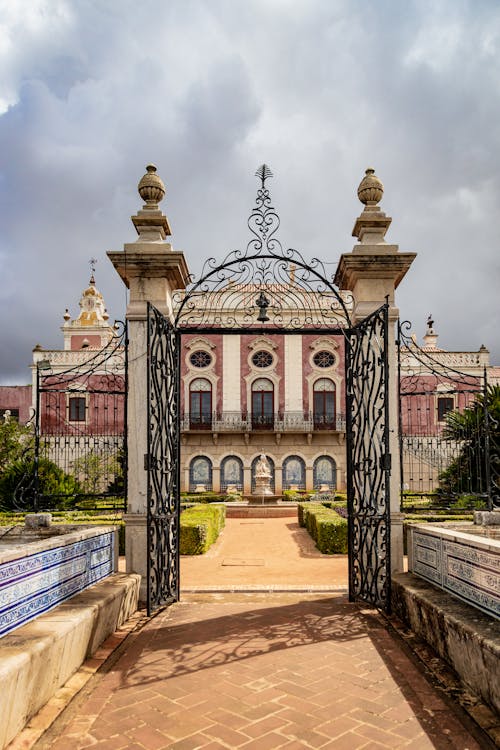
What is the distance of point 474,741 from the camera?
304 cm

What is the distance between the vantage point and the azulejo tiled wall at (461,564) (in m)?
3.87

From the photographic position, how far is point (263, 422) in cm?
Answer: 2906

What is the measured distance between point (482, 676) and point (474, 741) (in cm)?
47

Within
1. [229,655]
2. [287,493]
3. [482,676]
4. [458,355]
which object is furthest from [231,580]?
[458,355]

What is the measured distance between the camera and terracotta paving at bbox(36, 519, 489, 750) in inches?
123

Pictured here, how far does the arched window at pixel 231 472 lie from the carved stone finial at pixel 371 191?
22773 mm

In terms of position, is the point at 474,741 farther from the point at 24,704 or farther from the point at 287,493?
the point at 287,493

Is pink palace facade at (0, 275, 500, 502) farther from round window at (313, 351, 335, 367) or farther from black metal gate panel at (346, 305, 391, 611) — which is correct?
black metal gate panel at (346, 305, 391, 611)

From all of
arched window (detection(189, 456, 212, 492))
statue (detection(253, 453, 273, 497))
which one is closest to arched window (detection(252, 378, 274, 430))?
arched window (detection(189, 456, 212, 492))

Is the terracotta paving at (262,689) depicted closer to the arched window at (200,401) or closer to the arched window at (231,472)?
the arched window at (231,472)

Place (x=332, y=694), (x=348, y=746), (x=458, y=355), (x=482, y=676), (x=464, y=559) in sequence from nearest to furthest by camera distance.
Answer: (x=348, y=746), (x=482, y=676), (x=332, y=694), (x=464, y=559), (x=458, y=355)

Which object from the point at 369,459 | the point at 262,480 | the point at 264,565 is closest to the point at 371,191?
the point at 369,459

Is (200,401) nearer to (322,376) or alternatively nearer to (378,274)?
(322,376)

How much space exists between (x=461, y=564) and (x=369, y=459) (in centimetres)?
174
